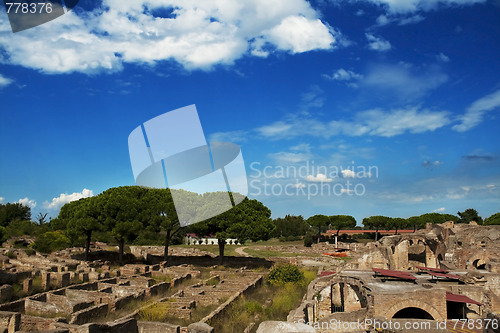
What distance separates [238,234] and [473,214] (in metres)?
76.8

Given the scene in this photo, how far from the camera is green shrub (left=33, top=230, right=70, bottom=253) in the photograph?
4031 centimetres

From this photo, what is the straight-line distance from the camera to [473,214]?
8494 centimetres

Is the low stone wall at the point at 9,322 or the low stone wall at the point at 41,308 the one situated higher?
the low stone wall at the point at 9,322

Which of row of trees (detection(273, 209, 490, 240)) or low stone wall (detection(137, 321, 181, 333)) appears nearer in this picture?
low stone wall (detection(137, 321, 181, 333))

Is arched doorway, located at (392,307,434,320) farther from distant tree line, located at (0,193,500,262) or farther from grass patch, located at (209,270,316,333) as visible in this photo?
distant tree line, located at (0,193,500,262)

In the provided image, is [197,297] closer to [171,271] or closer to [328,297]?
[328,297]

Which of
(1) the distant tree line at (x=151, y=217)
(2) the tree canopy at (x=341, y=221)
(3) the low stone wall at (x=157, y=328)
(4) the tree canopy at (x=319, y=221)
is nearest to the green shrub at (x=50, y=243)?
(1) the distant tree line at (x=151, y=217)

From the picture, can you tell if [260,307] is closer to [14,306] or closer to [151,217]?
[14,306]

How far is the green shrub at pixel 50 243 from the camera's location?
4031cm

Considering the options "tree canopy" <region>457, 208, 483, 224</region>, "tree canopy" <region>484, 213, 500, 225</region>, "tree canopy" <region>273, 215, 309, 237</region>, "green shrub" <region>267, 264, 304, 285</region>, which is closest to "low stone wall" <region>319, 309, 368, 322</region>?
"green shrub" <region>267, 264, 304, 285</region>

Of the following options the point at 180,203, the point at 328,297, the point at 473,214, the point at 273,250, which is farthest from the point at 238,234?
the point at 473,214

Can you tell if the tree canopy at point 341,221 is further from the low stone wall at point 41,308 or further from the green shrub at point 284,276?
the low stone wall at point 41,308

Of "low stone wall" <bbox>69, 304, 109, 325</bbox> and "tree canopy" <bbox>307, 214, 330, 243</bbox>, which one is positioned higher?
"tree canopy" <bbox>307, 214, 330, 243</bbox>

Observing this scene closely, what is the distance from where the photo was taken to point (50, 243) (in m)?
40.8
